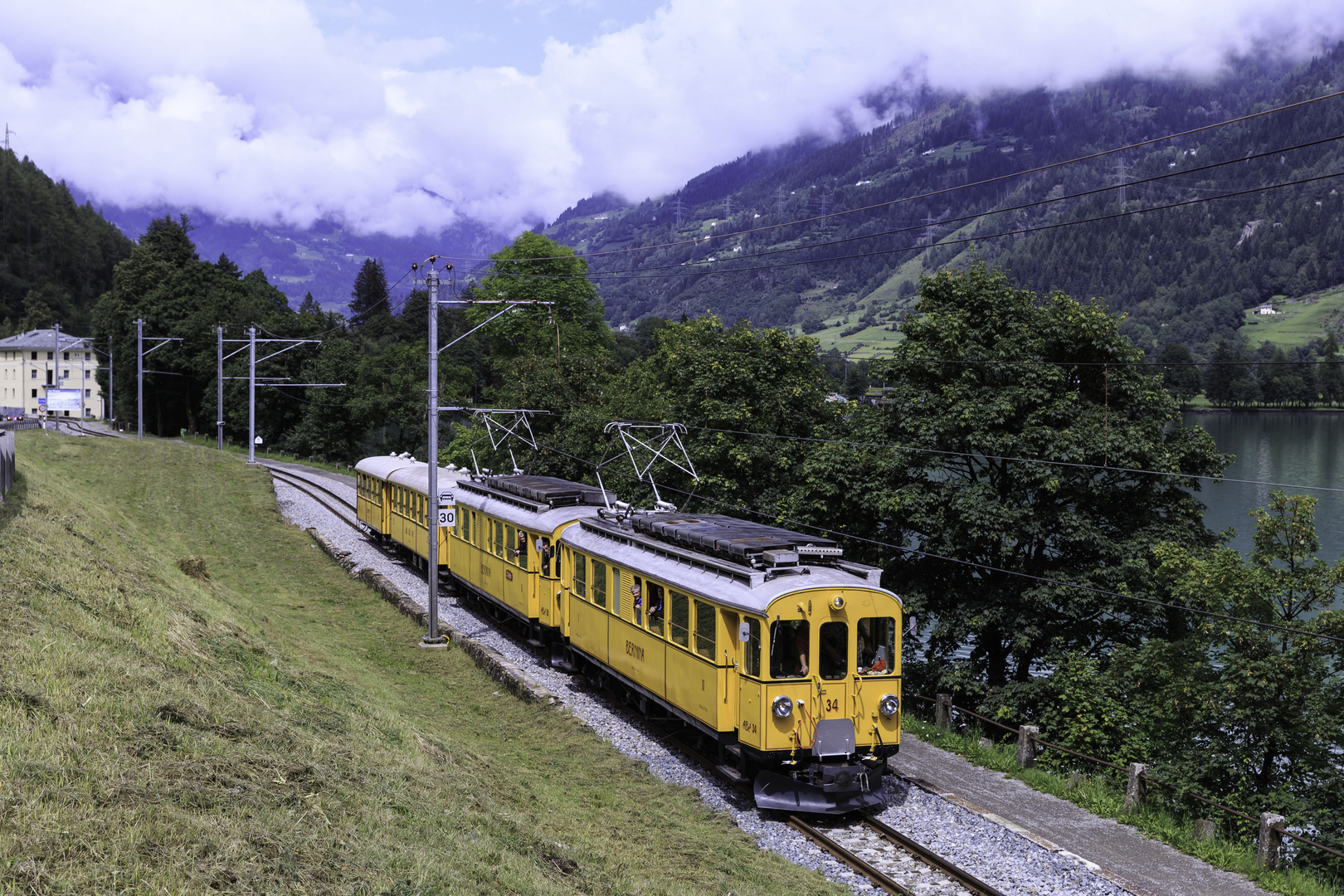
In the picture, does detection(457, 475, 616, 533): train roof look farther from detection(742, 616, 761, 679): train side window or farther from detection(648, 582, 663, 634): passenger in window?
detection(742, 616, 761, 679): train side window

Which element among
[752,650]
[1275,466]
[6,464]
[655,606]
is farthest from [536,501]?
[1275,466]

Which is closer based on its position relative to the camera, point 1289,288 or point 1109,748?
point 1109,748

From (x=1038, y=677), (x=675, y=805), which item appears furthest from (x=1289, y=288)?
(x=675, y=805)

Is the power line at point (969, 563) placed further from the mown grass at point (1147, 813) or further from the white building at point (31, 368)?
the white building at point (31, 368)

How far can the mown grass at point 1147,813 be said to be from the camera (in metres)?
11.3

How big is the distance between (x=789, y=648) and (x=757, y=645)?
0.39 metres

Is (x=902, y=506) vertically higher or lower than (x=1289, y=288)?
lower

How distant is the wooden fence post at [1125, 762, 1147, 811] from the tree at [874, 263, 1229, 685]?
7439mm

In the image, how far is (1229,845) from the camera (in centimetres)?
1214

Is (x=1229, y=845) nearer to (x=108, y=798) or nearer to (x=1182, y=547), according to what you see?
(x=1182, y=547)

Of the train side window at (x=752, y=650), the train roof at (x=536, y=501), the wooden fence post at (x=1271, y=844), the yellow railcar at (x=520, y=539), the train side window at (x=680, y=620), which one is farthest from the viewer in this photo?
the train roof at (x=536, y=501)

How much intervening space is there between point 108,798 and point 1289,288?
8106 inches

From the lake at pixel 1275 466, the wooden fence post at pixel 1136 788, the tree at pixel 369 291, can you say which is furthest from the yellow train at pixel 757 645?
the tree at pixel 369 291

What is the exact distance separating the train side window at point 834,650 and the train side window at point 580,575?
251 inches
